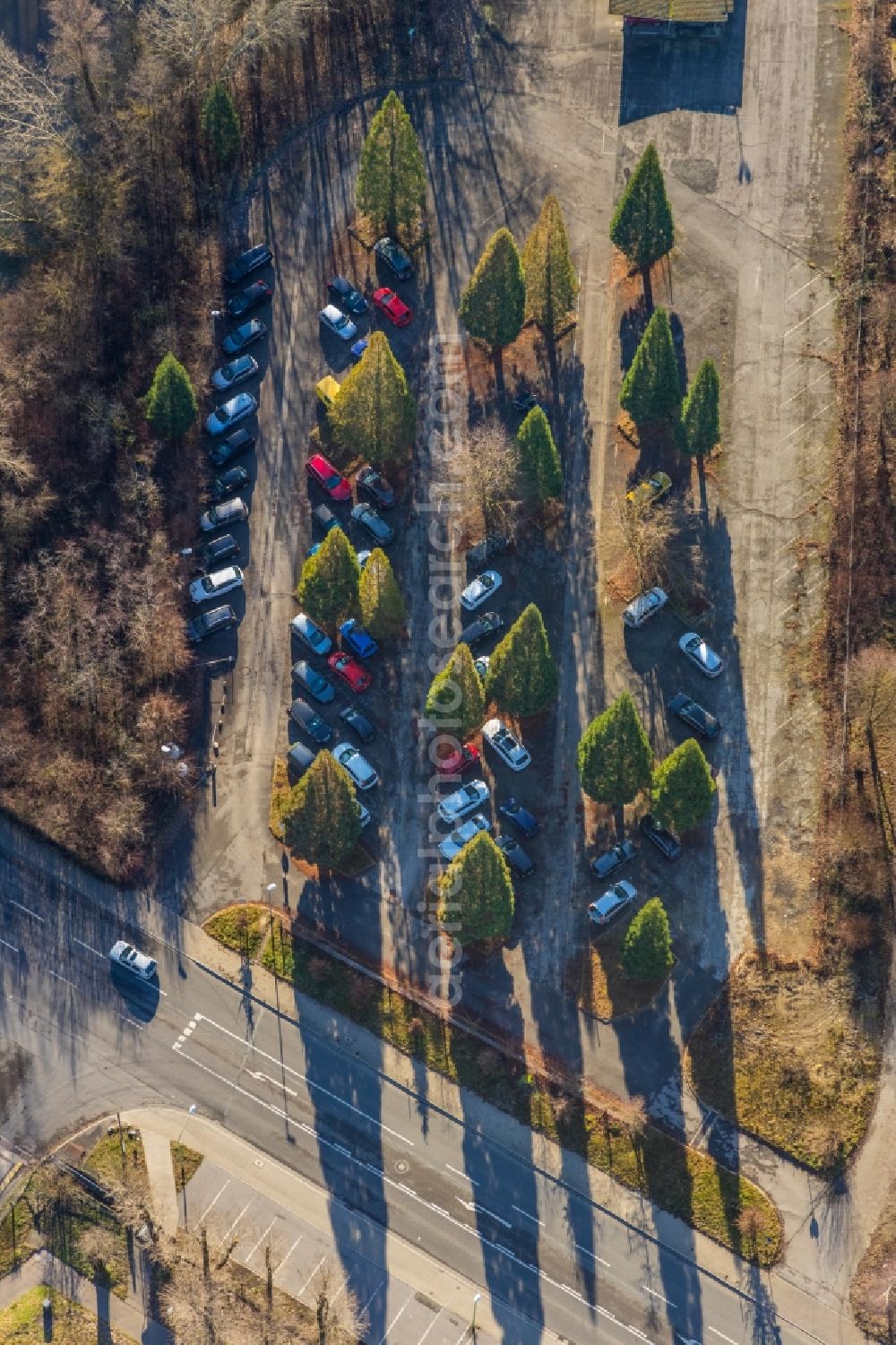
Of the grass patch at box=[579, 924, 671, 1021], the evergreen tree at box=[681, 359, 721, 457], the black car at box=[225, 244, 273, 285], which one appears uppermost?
the black car at box=[225, 244, 273, 285]

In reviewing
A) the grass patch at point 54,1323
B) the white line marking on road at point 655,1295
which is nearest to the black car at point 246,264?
the grass patch at point 54,1323

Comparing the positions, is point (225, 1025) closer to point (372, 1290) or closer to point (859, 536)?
point (372, 1290)

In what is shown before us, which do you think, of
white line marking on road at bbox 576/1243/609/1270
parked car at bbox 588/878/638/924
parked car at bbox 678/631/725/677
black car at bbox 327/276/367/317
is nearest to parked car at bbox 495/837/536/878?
parked car at bbox 588/878/638/924

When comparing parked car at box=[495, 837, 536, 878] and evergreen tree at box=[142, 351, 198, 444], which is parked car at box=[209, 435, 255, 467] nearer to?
evergreen tree at box=[142, 351, 198, 444]

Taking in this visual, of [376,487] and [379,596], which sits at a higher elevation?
[376,487]

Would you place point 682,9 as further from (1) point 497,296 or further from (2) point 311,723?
(2) point 311,723

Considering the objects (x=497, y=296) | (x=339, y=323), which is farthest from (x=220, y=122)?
(x=497, y=296)
